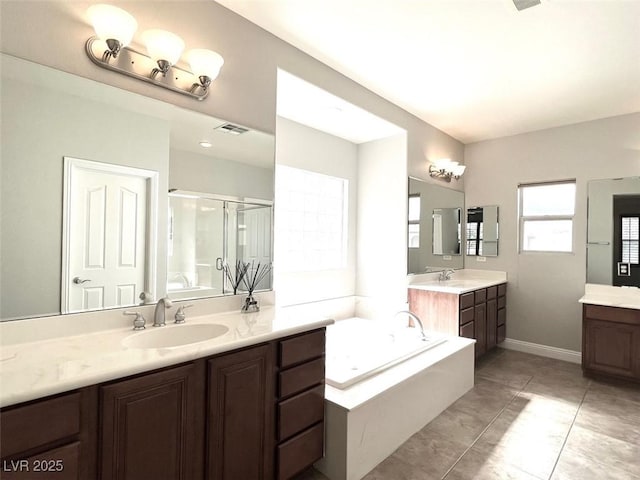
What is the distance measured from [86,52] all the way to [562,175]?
4521 mm

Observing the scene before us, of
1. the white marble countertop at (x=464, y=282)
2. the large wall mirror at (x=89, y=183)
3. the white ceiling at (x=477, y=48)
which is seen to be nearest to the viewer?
the large wall mirror at (x=89, y=183)

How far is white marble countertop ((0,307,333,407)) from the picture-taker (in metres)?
1.01

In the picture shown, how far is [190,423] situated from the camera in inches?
52.6

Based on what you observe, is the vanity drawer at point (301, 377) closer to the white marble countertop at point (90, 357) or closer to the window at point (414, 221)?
the white marble countertop at point (90, 357)

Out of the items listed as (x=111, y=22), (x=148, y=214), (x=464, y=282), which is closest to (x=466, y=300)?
(x=464, y=282)

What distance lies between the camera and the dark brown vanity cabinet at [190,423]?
3.30ft

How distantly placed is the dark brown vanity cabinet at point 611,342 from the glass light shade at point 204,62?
385 centimetres

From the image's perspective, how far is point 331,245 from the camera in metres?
3.86

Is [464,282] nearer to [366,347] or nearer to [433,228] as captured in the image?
[433,228]

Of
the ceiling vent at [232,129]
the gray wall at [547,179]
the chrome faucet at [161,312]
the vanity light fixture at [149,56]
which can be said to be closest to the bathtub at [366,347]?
the chrome faucet at [161,312]

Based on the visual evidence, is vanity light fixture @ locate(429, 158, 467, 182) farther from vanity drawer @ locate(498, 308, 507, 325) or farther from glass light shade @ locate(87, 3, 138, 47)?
glass light shade @ locate(87, 3, 138, 47)

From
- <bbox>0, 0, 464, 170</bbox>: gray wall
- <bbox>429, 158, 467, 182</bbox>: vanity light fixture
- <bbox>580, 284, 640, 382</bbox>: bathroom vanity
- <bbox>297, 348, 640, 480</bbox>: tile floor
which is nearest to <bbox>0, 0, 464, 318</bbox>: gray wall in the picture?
<bbox>0, 0, 464, 170</bbox>: gray wall

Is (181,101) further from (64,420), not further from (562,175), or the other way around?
(562,175)

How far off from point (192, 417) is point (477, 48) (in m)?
2.86
